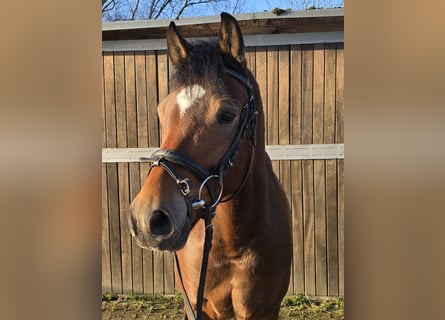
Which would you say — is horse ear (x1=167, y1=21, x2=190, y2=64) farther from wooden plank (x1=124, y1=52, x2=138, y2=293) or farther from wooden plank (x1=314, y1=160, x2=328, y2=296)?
wooden plank (x1=314, y1=160, x2=328, y2=296)

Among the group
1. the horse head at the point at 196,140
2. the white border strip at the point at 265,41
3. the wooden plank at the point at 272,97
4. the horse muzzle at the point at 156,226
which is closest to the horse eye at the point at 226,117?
the horse head at the point at 196,140

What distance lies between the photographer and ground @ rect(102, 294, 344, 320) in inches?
123

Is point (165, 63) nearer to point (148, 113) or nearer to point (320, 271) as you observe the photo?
point (148, 113)

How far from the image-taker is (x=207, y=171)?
1.10 metres

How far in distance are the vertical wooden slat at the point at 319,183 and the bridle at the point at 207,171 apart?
185cm

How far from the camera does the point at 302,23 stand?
9.34ft

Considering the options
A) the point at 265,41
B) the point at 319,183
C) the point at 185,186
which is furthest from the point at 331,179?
the point at 185,186

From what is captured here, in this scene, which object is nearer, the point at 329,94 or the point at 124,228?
the point at 329,94

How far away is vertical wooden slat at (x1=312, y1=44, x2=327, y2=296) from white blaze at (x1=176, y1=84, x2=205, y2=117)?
211cm

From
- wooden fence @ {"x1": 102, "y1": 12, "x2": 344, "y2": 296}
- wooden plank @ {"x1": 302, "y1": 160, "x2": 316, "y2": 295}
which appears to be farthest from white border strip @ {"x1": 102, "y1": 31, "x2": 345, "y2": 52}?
wooden plank @ {"x1": 302, "y1": 160, "x2": 316, "y2": 295}

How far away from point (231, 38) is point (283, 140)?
6.37 feet

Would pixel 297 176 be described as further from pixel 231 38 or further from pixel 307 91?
pixel 231 38
